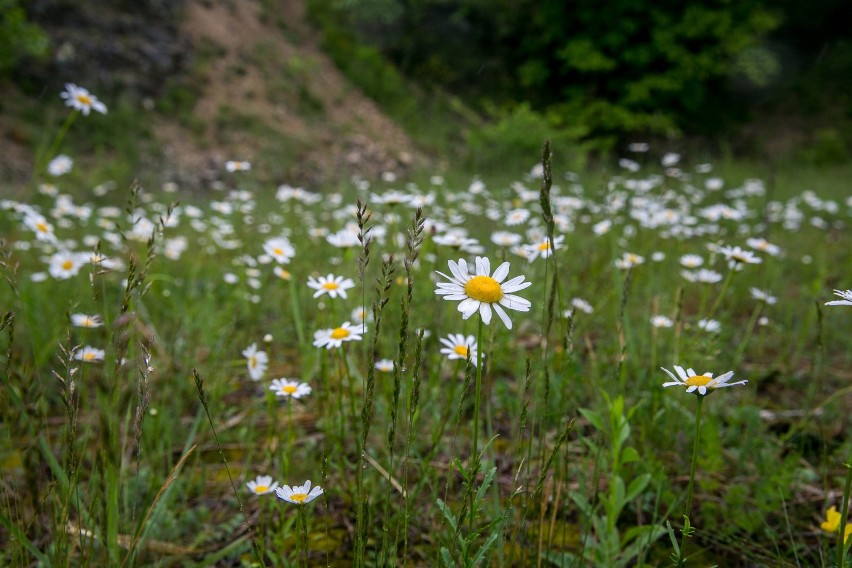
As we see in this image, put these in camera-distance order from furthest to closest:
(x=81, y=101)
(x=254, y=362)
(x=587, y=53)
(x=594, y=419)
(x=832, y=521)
→ (x=587, y=53)
(x=81, y=101)
(x=254, y=362)
(x=594, y=419)
(x=832, y=521)

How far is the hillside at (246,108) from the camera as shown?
330 inches

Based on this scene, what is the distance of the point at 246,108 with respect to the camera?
32.4ft

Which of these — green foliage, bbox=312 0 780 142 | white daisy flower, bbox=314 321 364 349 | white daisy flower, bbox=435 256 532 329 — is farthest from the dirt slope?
white daisy flower, bbox=435 256 532 329

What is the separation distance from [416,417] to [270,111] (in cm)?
968

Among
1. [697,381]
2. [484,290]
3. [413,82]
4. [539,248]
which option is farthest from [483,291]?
[413,82]

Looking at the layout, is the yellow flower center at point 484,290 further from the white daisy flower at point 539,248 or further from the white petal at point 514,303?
the white daisy flower at point 539,248

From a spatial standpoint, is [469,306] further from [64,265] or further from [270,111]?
[270,111]

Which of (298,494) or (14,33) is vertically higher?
(14,33)

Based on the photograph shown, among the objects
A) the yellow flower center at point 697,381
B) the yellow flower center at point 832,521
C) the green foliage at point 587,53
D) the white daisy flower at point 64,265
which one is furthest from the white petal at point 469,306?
the green foliage at point 587,53

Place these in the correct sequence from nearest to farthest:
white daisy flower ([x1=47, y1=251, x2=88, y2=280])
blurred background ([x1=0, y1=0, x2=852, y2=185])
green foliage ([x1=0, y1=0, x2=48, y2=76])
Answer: white daisy flower ([x1=47, y1=251, x2=88, y2=280]), green foliage ([x1=0, y1=0, x2=48, y2=76]), blurred background ([x1=0, y1=0, x2=852, y2=185])

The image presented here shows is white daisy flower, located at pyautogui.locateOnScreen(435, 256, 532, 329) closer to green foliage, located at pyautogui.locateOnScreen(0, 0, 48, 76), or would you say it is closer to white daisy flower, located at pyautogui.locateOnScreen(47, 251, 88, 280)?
white daisy flower, located at pyautogui.locateOnScreen(47, 251, 88, 280)

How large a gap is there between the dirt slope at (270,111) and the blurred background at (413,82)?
0.04m

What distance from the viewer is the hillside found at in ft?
Result: 27.5

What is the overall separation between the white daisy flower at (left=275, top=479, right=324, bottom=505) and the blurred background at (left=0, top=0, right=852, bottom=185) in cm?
606
